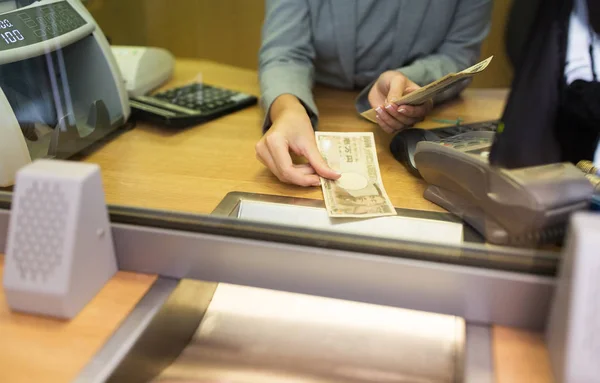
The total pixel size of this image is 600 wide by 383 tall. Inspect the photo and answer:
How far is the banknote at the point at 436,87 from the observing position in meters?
0.74

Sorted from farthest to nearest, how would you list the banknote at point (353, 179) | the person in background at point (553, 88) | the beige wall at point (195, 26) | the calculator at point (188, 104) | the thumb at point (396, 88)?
the beige wall at point (195, 26) < the calculator at point (188, 104) < the thumb at point (396, 88) < the banknote at point (353, 179) < the person in background at point (553, 88)

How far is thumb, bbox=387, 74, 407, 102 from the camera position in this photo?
2.93 ft

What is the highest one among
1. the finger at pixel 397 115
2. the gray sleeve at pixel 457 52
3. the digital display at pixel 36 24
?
the digital display at pixel 36 24

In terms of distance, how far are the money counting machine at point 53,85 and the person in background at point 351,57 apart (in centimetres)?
30

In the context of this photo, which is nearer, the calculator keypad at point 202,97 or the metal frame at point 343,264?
the metal frame at point 343,264

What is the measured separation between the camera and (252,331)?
2.25 feet

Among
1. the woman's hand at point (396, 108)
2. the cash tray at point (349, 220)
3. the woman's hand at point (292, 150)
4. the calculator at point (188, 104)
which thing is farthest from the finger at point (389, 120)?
the calculator at point (188, 104)

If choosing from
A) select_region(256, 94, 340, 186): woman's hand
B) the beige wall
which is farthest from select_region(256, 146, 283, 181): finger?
the beige wall

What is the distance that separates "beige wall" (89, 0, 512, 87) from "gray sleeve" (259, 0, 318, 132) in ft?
0.34

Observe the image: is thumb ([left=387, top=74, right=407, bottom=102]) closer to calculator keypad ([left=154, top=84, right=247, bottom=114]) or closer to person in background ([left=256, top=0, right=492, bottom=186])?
person in background ([left=256, top=0, right=492, bottom=186])

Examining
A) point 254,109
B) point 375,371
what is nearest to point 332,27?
point 254,109

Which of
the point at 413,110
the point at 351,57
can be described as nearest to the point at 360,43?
the point at 351,57

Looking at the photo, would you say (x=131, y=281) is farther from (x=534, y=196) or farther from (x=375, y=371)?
(x=534, y=196)

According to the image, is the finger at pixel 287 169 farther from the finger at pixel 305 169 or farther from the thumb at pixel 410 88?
the thumb at pixel 410 88
